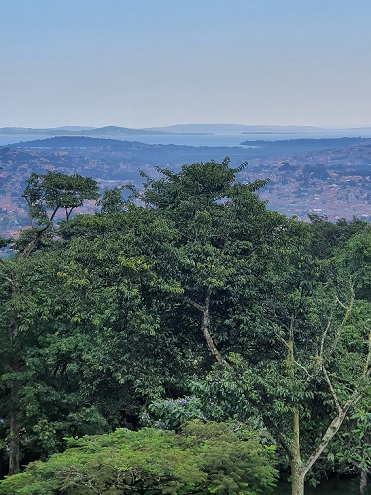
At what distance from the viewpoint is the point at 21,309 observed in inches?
407

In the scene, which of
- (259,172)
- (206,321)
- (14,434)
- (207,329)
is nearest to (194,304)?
(206,321)

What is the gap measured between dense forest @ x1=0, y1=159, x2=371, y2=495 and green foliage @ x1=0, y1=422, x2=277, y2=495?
23.9 inches

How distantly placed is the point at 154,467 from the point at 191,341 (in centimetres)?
506

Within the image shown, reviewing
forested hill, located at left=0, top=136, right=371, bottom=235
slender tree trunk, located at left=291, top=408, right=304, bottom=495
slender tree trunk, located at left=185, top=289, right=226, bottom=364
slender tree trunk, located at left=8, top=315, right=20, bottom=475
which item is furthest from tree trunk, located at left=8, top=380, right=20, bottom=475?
forested hill, located at left=0, top=136, right=371, bottom=235

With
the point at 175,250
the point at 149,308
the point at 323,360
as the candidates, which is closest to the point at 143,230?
the point at 175,250

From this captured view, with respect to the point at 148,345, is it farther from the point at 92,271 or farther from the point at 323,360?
the point at 323,360

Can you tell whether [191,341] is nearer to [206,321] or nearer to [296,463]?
[206,321]

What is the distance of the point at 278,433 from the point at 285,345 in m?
1.91

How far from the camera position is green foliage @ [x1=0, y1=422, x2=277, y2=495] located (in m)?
6.39

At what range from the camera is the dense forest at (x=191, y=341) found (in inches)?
367

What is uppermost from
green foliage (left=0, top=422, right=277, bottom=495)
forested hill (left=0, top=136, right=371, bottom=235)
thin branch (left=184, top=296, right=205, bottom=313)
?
thin branch (left=184, top=296, right=205, bottom=313)

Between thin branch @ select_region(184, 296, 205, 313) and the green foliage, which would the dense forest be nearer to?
thin branch @ select_region(184, 296, 205, 313)

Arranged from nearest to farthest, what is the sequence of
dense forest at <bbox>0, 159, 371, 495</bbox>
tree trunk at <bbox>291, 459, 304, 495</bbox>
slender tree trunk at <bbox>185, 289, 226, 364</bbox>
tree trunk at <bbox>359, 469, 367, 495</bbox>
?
tree trunk at <bbox>291, 459, 304, 495</bbox> → dense forest at <bbox>0, 159, 371, 495</bbox> → tree trunk at <bbox>359, 469, 367, 495</bbox> → slender tree trunk at <bbox>185, 289, 226, 364</bbox>

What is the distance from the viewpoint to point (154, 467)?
20.9 feet
